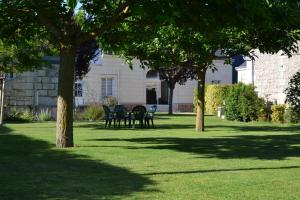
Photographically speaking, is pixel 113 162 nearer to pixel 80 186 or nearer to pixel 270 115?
pixel 80 186

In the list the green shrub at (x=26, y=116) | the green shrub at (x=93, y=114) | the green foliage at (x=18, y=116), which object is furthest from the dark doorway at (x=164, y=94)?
the green shrub at (x=26, y=116)

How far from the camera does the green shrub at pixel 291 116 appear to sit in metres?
27.7

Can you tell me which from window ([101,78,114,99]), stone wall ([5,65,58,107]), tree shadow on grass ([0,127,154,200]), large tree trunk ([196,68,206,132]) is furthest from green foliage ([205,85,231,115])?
tree shadow on grass ([0,127,154,200])

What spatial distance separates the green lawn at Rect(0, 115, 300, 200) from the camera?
7688mm

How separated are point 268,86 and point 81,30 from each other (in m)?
21.1

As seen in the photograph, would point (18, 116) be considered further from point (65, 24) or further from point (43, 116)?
point (65, 24)

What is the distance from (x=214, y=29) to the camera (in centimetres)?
1177

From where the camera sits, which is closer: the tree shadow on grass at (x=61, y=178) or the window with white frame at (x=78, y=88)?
the tree shadow on grass at (x=61, y=178)

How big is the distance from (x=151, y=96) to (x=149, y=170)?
39498 mm

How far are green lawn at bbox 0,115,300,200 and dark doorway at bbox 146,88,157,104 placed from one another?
3317 cm

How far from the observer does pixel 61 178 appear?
8898 mm

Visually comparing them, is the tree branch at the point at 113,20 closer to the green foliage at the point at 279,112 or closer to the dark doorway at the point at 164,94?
the green foliage at the point at 279,112

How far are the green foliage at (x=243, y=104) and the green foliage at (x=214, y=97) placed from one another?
6.38m

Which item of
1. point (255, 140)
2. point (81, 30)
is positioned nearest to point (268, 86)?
point (255, 140)
